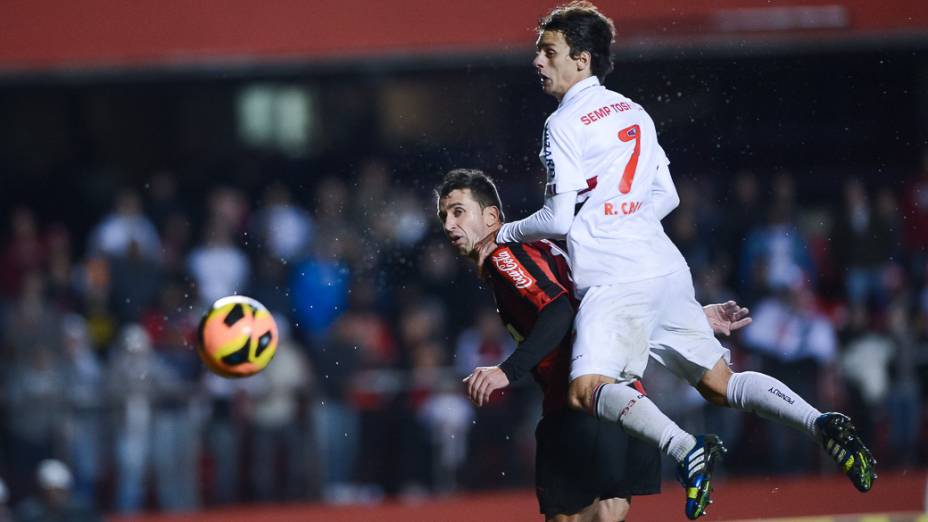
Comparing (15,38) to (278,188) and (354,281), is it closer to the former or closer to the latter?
(278,188)

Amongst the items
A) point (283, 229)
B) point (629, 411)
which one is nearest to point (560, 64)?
point (629, 411)

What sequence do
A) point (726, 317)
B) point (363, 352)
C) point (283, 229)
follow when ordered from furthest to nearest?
point (283, 229) < point (363, 352) < point (726, 317)

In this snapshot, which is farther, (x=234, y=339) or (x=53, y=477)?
(x=53, y=477)

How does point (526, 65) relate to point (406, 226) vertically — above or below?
above

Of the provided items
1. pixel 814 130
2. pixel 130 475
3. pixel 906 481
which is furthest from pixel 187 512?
pixel 814 130

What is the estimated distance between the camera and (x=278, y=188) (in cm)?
1402

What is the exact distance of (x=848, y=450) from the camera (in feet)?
18.0

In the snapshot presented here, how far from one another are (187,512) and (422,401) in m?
2.09

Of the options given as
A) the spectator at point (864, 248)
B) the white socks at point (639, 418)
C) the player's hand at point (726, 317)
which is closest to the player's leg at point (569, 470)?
the white socks at point (639, 418)

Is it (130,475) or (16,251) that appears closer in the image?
(130,475)

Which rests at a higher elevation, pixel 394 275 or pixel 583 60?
pixel 583 60

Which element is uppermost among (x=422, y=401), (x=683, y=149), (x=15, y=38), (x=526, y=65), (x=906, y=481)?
(x=15, y=38)

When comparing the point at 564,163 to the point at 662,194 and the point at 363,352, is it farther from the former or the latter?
the point at 363,352

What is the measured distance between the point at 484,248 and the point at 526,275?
0.94 ft
